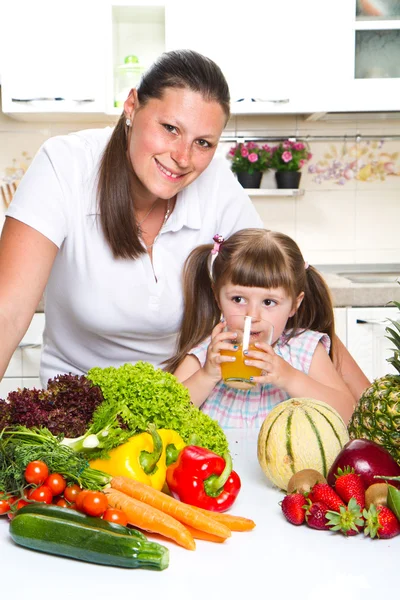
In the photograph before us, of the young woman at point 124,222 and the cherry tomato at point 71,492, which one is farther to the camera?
the young woman at point 124,222

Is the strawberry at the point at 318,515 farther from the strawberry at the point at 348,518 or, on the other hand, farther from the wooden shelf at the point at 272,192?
the wooden shelf at the point at 272,192

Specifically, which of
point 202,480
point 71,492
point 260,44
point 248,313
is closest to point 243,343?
point 248,313

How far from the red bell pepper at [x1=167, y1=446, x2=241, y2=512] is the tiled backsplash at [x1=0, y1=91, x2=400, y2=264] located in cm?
264

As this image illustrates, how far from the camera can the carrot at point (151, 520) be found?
3.00 ft

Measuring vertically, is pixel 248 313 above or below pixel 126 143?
below

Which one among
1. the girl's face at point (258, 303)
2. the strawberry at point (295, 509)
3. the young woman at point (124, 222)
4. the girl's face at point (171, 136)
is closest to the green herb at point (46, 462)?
the strawberry at point (295, 509)

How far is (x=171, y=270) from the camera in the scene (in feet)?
5.95

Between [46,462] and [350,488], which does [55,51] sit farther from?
[350,488]

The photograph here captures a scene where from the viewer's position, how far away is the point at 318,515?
962 millimetres

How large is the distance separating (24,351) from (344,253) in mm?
1583

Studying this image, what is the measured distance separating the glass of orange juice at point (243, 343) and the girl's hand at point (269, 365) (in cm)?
1

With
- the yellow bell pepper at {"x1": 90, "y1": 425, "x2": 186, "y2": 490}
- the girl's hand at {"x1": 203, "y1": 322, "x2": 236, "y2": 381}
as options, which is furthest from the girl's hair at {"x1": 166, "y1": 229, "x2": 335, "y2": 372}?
the yellow bell pepper at {"x1": 90, "y1": 425, "x2": 186, "y2": 490}

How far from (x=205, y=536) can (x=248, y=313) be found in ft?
2.91

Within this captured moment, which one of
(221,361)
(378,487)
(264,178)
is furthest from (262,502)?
(264,178)
